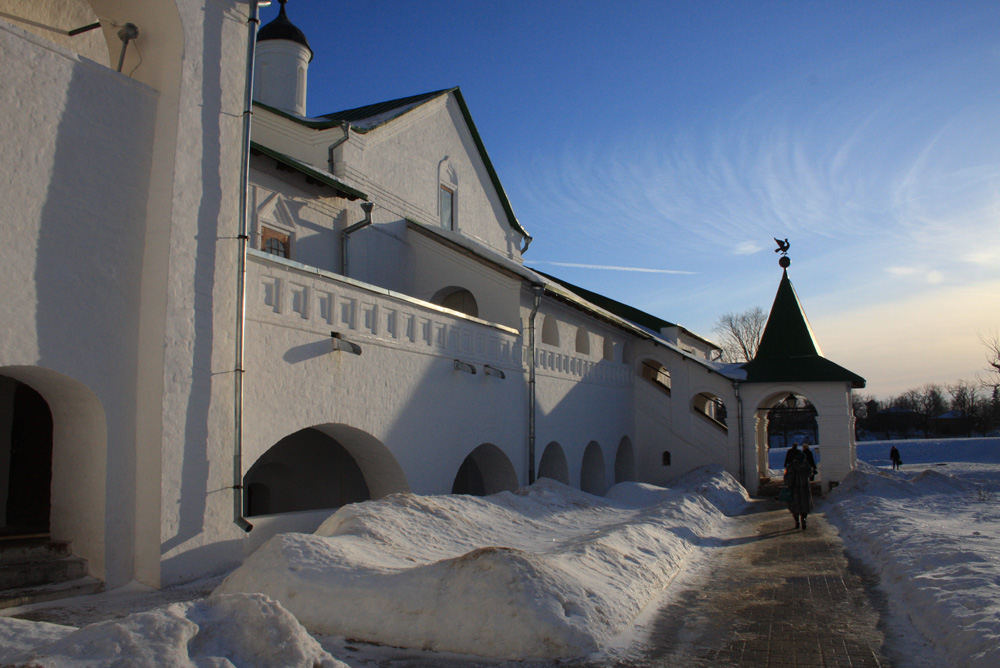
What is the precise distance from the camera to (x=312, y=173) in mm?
12156

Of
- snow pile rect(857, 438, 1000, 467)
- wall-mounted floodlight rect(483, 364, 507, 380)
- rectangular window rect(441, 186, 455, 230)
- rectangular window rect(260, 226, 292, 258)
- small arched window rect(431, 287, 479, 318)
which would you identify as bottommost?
snow pile rect(857, 438, 1000, 467)

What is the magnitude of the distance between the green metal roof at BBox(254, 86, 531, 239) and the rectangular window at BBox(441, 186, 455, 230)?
1754 millimetres

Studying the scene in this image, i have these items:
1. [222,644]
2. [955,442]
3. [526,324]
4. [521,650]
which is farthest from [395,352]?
[955,442]

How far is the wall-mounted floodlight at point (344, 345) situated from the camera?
31.7 feet

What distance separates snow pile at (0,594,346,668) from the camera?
337 centimetres

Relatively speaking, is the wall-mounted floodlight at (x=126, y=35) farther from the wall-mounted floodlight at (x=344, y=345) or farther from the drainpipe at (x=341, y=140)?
the drainpipe at (x=341, y=140)

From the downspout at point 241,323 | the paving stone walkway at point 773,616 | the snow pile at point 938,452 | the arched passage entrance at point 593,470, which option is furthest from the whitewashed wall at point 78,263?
the snow pile at point 938,452

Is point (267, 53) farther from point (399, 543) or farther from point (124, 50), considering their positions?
point (399, 543)

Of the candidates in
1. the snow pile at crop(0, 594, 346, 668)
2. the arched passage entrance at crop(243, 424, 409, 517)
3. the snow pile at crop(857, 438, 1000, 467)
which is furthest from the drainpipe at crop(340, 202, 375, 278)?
the snow pile at crop(857, 438, 1000, 467)

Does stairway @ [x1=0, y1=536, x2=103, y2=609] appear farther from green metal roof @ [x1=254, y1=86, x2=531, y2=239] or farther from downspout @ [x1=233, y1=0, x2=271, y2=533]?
green metal roof @ [x1=254, y1=86, x2=531, y2=239]

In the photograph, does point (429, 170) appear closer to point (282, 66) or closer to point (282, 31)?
point (282, 66)

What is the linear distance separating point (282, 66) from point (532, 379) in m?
9.12

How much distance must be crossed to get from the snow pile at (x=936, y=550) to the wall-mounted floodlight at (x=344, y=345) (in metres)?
6.74

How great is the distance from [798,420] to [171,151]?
58778 millimetres
